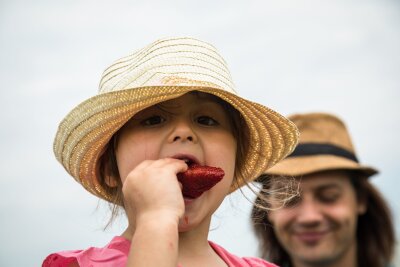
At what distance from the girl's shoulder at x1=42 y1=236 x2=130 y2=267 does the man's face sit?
2.83m

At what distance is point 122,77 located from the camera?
8.98 ft

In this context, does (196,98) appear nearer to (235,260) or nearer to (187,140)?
(187,140)

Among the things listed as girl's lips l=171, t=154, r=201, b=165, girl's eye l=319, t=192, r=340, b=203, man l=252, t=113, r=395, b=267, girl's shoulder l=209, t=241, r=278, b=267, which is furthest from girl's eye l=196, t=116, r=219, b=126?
girl's eye l=319, t=192, r=340, b=203

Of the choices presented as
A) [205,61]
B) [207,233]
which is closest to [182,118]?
[205,61]

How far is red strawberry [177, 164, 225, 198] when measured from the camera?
7.68ft

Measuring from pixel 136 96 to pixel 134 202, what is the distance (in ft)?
1.59

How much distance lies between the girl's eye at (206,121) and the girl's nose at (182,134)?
0.42 feet

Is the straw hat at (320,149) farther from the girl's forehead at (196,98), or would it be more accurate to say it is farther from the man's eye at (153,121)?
the man's eye at (153,121)

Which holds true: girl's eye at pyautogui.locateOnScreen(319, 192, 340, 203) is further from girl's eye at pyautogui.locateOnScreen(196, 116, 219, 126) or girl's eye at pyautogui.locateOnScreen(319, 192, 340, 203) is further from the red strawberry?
the red strawberry

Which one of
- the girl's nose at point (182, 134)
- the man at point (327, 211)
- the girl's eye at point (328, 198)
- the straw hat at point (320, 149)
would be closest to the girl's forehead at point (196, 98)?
the girl's nose at point (182, 134)

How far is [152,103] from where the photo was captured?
2.46m

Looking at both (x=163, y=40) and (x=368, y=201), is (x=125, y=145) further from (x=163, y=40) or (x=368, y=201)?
(x=368, y=201)

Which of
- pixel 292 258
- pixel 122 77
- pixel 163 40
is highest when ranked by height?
pixel 163 40

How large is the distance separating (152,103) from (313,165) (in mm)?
3157
